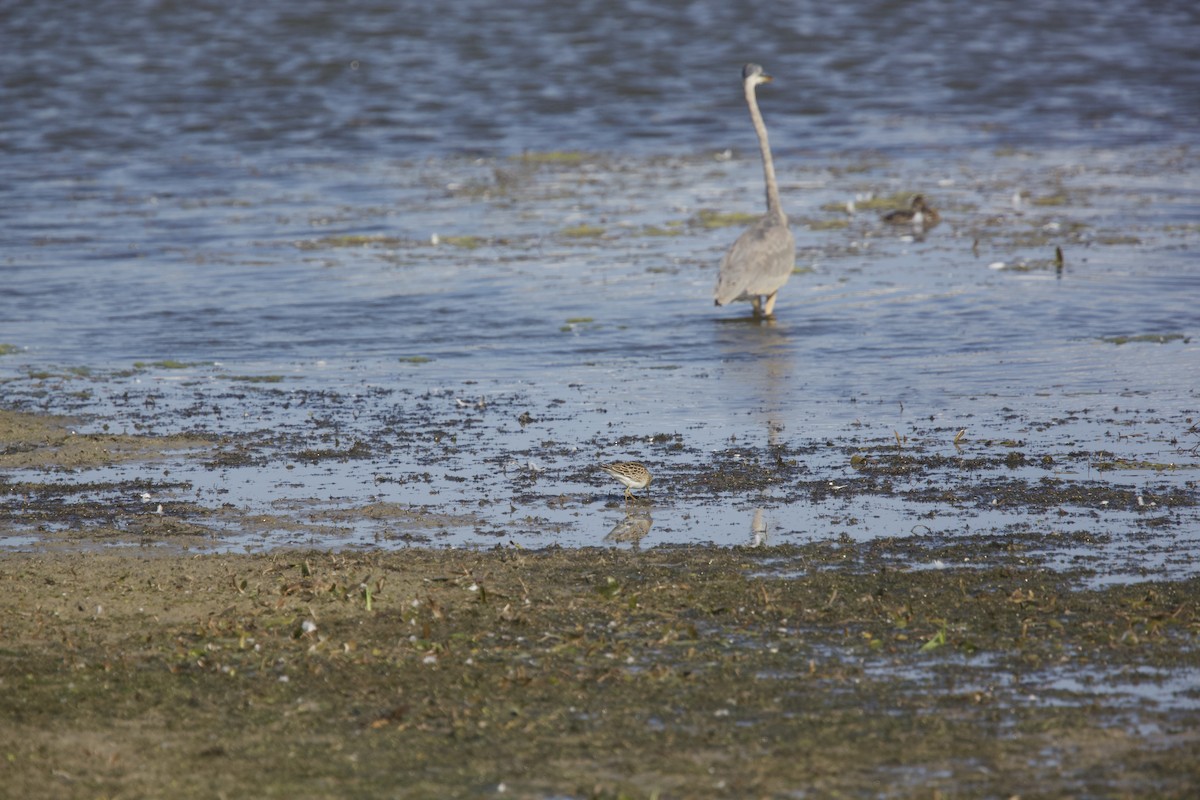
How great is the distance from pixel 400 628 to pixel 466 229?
507 inches

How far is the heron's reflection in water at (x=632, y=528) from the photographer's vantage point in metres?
7.66

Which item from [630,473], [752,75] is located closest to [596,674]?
[630,473]

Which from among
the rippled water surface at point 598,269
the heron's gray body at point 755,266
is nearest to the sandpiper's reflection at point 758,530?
the rippled water surface at point 598,269

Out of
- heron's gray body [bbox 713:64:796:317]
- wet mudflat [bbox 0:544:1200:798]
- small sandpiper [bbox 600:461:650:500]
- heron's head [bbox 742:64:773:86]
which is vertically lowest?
wet mudflat [bbox 0:544:1200:798]

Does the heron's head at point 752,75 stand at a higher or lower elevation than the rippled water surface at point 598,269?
higher

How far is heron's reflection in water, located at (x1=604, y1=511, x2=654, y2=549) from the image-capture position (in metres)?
7.66

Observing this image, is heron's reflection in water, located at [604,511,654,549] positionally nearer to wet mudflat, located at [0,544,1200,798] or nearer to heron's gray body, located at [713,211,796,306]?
wet mudflat, located at [0,544,1200,798]

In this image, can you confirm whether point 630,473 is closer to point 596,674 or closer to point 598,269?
point 596,674

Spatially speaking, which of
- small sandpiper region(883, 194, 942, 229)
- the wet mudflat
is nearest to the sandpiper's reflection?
the wet mudflat

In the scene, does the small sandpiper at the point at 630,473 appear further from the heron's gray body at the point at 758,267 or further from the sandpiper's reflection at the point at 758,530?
the heron's gray body at the point at 758,267

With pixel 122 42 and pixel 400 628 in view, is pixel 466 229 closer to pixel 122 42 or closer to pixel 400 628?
pixel 400 628

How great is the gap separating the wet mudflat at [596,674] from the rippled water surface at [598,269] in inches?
28.4

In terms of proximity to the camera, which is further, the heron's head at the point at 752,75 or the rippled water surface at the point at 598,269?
the heron's head at the point at 752,75

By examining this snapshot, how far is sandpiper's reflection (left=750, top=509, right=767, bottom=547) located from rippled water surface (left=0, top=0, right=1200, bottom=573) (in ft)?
0.15
